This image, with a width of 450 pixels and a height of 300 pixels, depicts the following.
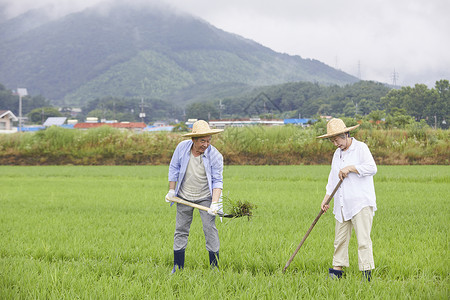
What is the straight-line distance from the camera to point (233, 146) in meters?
24.9

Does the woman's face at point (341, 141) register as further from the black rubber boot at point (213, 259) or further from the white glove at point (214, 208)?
the black rubber boot at point (213, 259)

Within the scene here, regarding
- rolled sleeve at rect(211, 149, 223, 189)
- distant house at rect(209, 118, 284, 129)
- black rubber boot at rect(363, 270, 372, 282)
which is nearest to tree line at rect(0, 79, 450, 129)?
distant house at rect(209, 118, 284, 129)

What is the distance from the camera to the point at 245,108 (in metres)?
118

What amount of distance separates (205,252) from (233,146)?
19.6m

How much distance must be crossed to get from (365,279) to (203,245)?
2428 millimetres

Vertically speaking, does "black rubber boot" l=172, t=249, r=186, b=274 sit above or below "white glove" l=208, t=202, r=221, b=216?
below

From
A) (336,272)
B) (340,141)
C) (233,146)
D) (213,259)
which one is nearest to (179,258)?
(213,259)

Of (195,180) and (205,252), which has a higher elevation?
(195,180)

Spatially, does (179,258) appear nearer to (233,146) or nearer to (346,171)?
(346,171)

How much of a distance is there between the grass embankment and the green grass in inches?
530

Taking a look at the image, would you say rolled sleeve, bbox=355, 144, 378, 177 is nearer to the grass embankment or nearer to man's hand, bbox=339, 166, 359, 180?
man's hand, bbox=339, 166, 359, 180

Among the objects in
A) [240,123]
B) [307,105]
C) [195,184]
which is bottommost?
[195,184]

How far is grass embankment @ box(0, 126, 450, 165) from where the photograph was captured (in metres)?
23.0

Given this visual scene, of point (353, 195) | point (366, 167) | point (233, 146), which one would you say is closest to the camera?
point (366, 167)
